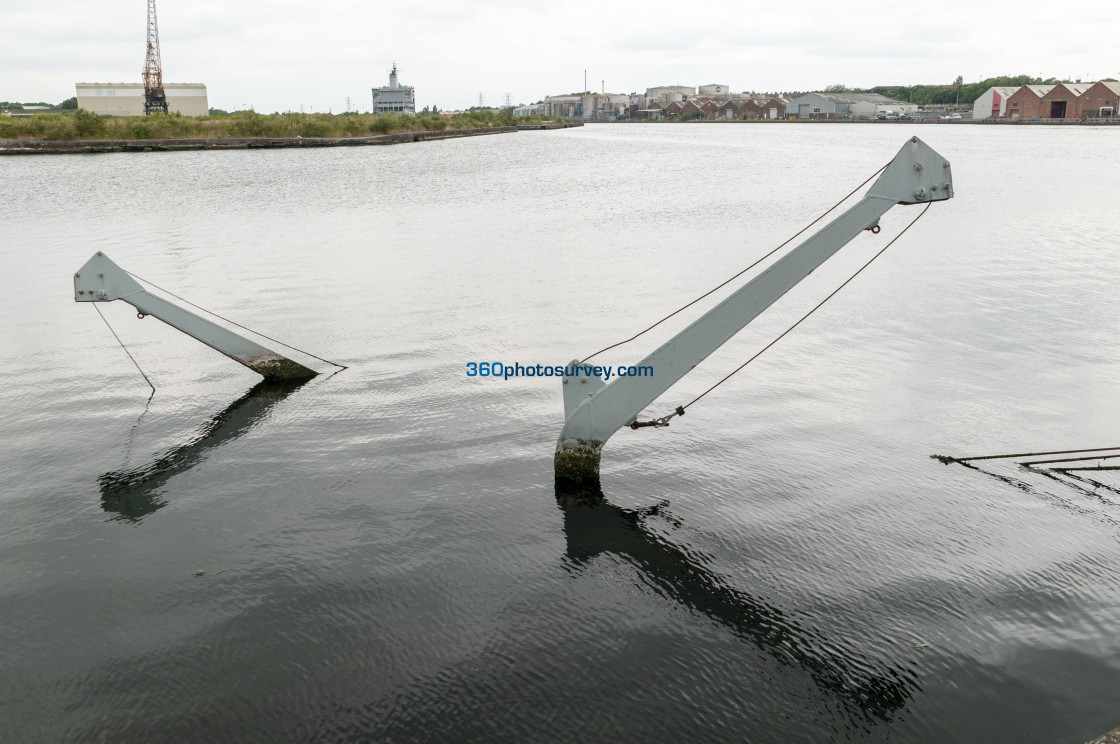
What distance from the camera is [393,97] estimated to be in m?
169

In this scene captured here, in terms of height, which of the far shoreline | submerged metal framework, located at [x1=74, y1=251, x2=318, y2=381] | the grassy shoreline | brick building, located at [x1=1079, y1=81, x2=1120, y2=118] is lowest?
submerged metal framework, located at [x1=74, y1=251, x2=318, y2=381]

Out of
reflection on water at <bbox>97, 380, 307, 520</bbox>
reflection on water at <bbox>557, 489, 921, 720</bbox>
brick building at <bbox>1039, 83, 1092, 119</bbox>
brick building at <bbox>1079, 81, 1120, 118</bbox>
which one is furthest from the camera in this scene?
brick building at <bbox>1039, 83, 1092, 119</bbox>

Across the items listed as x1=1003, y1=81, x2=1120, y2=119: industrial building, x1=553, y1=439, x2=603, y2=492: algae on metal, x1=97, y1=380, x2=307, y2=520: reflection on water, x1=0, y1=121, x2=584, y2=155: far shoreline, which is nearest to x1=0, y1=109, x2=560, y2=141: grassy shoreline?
x1=0, y1=121, x2=584, y2=155: far shoreline

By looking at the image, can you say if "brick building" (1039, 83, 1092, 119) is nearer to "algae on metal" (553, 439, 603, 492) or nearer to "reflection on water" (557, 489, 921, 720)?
"algae on metal" (553, 439, 603, 492)

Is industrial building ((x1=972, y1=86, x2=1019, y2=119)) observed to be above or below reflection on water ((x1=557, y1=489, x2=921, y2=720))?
above

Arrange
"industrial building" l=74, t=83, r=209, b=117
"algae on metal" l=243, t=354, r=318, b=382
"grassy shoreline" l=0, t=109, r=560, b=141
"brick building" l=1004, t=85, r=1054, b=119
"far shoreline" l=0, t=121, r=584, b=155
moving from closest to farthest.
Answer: "algae on metal" l=243, t=354, r=318, b=382
"far shoreline" l=0, t=121, r=584, b=155
"grassy shoreline" l=0, t=109, r=560, b=141
"industrial building" l=74, t=83, r=209, b=117
"brick building" l=1004, t=85, r=1054, b=119

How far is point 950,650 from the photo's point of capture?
6.28 meters

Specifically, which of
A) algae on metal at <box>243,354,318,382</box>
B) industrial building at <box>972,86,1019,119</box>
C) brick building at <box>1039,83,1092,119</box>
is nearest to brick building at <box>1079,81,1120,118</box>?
brick building at <box>1039,83,1092,119</box>

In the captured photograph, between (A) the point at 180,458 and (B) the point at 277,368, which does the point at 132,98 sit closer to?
(B) the point at 277,368

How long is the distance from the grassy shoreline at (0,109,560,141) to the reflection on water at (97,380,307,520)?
78.2 meters

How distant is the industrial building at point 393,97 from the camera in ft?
550

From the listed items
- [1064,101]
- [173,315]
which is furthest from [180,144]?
[1064,101]

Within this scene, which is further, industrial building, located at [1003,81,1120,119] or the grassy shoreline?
industrial building, located at [1003,81,1120,119]

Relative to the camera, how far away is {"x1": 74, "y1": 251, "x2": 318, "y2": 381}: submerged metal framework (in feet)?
38.1
